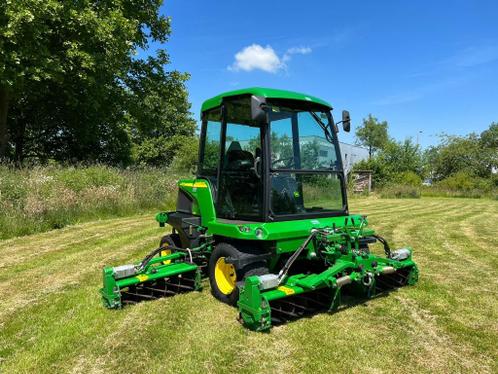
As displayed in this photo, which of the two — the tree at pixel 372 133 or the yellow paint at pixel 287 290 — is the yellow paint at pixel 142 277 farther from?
the tree at pixel 372 133

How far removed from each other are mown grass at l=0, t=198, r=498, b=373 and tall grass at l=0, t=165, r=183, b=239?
3883 millimetres

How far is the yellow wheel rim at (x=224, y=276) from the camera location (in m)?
4.91

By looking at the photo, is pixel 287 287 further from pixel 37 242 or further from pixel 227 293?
pixel 37 242

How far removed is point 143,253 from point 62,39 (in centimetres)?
966

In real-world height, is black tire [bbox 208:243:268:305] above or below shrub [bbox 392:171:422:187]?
below

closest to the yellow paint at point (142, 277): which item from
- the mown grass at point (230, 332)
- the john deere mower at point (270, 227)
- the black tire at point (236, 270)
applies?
the john deere mower at point (270, 227)

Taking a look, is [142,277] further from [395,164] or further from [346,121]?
[395,164]

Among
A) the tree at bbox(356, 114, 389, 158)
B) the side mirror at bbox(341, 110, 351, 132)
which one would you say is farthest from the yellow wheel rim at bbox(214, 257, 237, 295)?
the tree at bbox(356, 114, 389, 158)

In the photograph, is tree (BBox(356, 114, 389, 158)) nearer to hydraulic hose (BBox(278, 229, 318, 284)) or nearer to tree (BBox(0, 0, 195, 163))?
tree (BBox(0, 0, 195, 163))

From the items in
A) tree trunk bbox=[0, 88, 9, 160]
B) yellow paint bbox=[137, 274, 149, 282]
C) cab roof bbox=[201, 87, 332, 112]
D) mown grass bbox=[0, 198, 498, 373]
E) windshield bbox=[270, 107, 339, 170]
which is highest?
tree trunk bbox=[0, 88, 9, 160]

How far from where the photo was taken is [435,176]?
50.2 m

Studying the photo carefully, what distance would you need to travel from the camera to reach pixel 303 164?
17.2ft

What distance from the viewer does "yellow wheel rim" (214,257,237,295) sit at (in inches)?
193

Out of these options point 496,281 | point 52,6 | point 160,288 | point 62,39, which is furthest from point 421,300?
point 62,39
